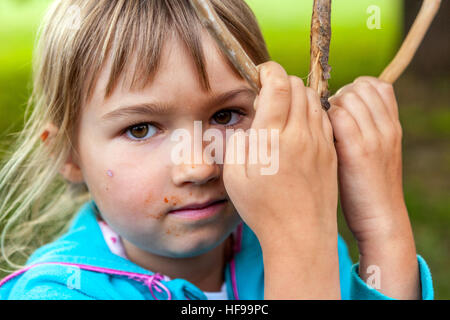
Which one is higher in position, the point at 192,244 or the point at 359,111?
the point at 359,111

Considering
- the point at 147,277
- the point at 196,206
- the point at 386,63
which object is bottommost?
the point at 147,277

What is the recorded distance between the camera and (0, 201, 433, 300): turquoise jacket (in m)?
1.48

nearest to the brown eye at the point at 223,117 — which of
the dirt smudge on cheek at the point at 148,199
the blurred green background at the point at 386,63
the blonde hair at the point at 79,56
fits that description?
the blonde hair at the point at 79,56

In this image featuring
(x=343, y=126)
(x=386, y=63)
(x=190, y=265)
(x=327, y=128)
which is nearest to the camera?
(x=327, y=128)

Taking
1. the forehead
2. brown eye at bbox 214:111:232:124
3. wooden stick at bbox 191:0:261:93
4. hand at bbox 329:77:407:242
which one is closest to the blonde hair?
the forehead

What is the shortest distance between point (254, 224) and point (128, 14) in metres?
0.64

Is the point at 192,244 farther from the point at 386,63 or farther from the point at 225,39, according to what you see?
the point at 386,63

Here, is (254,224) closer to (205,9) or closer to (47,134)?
(205,9)

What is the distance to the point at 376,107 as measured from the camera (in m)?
1.35

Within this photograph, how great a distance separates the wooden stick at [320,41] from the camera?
1.16 meters

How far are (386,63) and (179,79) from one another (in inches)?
207

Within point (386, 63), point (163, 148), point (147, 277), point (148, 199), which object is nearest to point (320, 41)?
point (163, 148)

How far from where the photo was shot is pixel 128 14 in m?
1.38
